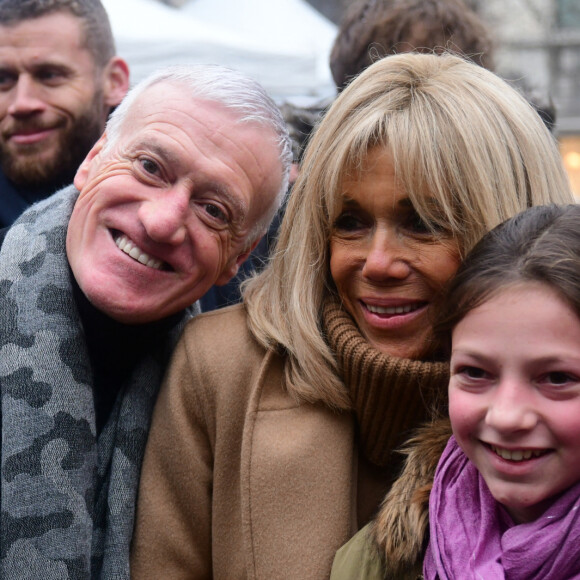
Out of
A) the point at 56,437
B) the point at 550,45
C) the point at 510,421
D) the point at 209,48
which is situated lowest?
the point at 550,45

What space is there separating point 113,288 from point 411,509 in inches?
36.7

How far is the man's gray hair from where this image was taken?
2.46 metres

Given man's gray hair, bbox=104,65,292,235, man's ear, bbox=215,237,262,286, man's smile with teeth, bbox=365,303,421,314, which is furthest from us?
man's ear, bbox=215,237,262,286

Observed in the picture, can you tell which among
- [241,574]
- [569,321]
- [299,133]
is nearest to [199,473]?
[241,574]

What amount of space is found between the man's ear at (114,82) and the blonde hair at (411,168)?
55.9 inches

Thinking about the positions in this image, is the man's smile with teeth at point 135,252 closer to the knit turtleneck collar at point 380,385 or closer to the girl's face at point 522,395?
the knit turtleneck collar at point 380,385

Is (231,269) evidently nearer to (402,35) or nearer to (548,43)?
(402,35)

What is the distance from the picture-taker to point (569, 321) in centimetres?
171

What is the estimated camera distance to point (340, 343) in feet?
7.50

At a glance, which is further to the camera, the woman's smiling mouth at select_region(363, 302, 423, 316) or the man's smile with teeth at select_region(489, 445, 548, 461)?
the woman's smiling mouth at select_region(363, 302, 423, 316)

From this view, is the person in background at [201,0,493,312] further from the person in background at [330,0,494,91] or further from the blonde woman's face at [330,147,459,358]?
the blonde woman's face at [330,147,459,358]

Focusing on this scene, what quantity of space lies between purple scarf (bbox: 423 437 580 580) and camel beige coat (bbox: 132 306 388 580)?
0.37 m

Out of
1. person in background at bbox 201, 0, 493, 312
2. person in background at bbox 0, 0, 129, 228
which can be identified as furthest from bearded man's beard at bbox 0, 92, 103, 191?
person in background at bbox 201, 0, 493, 312

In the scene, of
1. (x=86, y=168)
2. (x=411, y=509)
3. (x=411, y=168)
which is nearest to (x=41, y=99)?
(x=86, y=168)
